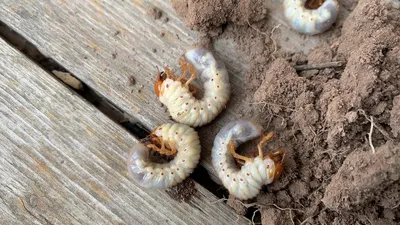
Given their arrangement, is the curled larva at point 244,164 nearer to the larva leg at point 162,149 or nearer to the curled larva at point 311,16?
the larva leg at point 162,149

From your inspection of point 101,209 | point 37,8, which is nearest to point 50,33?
point 37,8

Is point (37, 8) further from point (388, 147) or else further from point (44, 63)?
point (388, 147)

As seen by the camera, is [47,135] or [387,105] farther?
[47,135]

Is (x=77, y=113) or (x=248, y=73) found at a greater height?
(x=248, y=73)

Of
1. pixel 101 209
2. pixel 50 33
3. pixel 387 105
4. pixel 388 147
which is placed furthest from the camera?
pixel 50 33

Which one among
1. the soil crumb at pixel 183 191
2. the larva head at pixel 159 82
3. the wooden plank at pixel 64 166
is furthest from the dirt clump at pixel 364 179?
the larva head at pixel 159 82

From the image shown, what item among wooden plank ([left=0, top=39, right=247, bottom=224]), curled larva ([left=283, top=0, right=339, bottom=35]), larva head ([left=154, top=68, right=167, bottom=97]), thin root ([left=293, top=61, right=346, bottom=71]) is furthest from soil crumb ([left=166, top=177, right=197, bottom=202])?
curled larva ([left=283, top=0, right=339, bottom=35])
